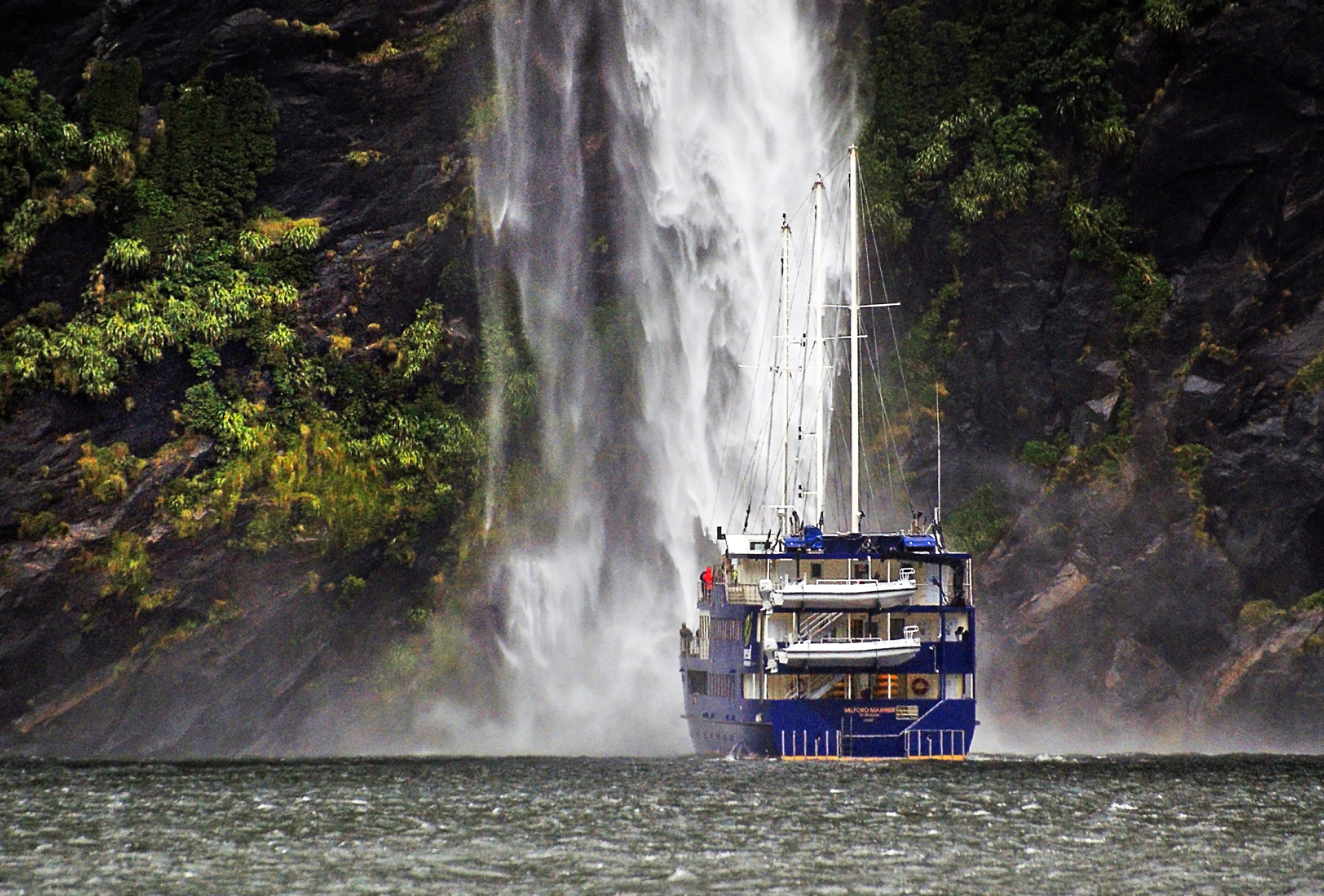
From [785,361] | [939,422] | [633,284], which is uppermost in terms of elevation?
[633,284]

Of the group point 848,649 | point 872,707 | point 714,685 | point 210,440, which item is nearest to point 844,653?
point 848,649

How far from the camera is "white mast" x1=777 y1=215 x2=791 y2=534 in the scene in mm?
53750

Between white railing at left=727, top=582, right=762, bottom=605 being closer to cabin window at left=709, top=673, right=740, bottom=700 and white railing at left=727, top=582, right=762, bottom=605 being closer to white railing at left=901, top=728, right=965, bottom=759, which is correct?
cabin window at left=709, top=673, right=740, bottom=700

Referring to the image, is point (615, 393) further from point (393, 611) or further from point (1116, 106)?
point (1116, 106)

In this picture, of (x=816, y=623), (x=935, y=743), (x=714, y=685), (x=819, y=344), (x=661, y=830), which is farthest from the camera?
(x=819, y=344)

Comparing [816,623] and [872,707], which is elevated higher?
[816,623]

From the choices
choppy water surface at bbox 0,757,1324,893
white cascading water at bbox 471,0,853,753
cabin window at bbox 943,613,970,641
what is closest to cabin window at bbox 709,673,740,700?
choppy water surface at bbox 0,757,1324,893

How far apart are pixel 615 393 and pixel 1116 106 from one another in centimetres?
2085

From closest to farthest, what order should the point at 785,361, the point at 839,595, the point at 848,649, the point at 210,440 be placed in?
the point at 848,649
the point at 839,595
the point at 785,361
the point at 210,440

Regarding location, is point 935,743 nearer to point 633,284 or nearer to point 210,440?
point 210,440

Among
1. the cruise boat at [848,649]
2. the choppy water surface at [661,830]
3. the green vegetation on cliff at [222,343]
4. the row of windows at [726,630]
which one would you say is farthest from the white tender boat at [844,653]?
the green vegetation on cliff at [222,343]

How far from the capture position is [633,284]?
68062 millimetres

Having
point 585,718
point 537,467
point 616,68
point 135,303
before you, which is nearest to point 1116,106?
point 616,68

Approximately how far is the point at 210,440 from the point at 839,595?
2178cm
